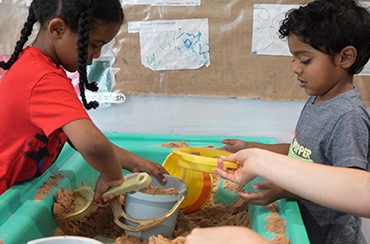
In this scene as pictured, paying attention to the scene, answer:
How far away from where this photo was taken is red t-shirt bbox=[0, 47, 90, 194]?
0.73 metres

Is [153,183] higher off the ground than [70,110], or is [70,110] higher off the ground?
[70,110]

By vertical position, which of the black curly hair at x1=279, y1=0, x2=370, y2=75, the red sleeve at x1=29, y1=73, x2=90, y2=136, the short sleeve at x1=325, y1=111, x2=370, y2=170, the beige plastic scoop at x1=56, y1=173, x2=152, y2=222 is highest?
the black curly hair at x1=279, y1=0, x2=370, y2=75

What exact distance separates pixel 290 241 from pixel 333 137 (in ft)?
0.75

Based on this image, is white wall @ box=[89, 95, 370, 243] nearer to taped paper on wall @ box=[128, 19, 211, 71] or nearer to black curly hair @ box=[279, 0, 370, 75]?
taped paper on wall @ box=[128, 19, 211, 71]

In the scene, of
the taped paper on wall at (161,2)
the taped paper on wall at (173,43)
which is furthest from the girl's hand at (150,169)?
the taped paper on wall at (161,2)

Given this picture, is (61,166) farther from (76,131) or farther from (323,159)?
(323,159)

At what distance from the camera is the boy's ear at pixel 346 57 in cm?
82

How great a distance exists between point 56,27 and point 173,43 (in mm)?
511

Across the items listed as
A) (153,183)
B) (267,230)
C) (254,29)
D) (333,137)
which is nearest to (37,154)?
(153,183)

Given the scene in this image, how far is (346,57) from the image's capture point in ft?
2.71

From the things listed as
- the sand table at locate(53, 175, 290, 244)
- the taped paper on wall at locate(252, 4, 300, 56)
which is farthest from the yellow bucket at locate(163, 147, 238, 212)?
the taped paper on wall at locate(252, 4, 300, 56)

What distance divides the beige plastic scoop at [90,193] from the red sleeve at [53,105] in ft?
0.53

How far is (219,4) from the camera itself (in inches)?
48.0

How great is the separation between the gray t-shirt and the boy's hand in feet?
0.35
